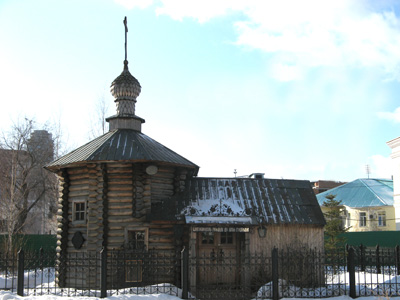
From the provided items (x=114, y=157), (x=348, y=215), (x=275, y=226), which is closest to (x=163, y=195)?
(x=114, y=157)

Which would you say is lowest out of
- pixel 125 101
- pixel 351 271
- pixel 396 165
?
pixel 351 271

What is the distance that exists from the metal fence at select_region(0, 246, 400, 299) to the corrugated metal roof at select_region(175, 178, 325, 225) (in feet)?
5.12

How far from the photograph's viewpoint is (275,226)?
16.4 m

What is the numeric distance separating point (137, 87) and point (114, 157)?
4699mm

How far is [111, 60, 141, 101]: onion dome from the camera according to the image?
18.9 metres

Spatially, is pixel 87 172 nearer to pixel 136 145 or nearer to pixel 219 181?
pixel 136 145

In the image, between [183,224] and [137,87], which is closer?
[183,224]

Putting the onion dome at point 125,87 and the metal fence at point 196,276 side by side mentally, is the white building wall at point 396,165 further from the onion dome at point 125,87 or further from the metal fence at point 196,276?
the onion dome at point 125,87

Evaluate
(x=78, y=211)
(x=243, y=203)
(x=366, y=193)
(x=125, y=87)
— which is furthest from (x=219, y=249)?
(x=366, y=193)

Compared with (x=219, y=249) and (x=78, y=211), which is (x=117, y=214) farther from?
(x=219, y=249)

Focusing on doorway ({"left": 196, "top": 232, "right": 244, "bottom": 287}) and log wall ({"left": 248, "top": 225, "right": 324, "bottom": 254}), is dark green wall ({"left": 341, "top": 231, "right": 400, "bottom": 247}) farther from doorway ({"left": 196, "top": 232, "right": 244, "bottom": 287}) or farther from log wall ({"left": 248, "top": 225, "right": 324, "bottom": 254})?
doorway ({"left": 196, "top": 232, "right": 244, "bottom": 287})

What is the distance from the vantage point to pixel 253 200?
679 inches

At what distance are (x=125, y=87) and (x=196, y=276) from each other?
329 inches

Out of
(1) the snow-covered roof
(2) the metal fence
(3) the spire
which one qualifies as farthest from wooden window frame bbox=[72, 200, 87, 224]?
(3) the spire
